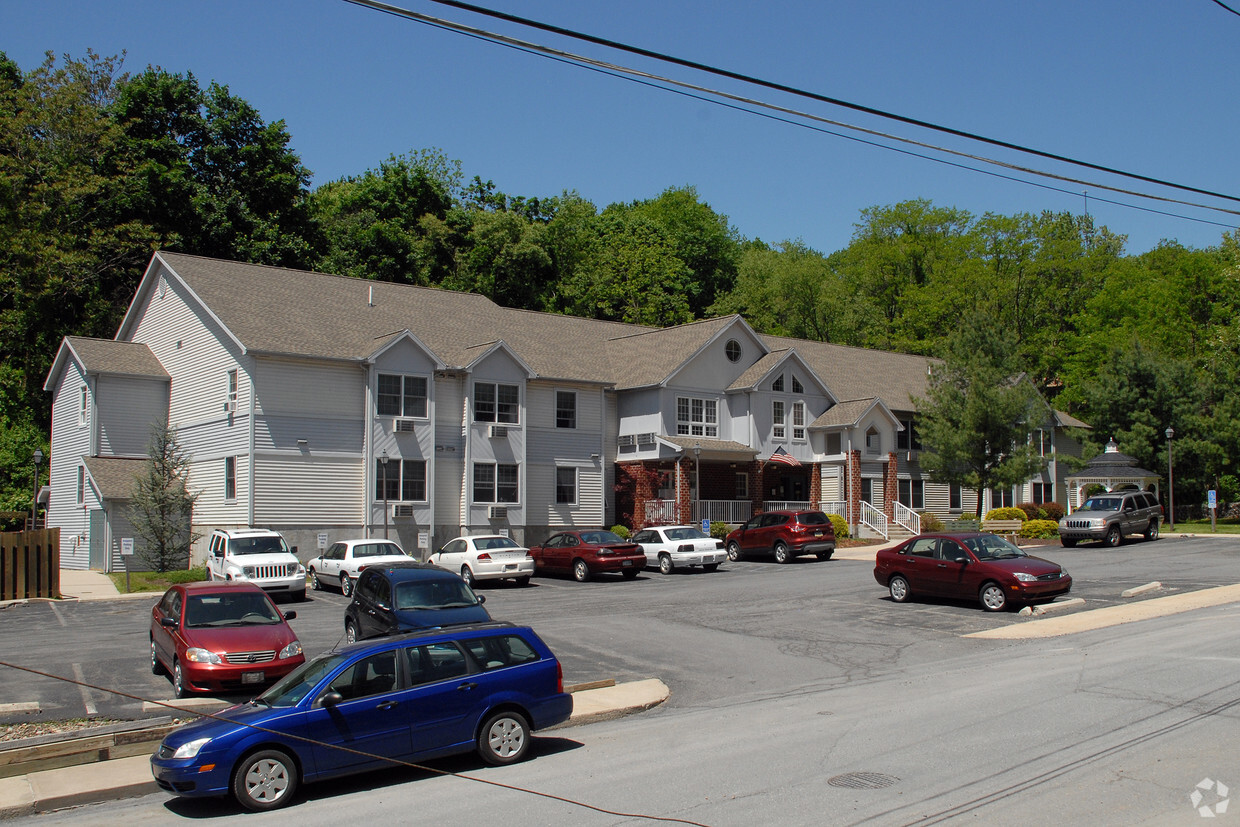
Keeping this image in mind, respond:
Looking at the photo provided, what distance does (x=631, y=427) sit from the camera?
4266cm

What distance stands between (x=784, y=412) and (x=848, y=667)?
28.8 meters

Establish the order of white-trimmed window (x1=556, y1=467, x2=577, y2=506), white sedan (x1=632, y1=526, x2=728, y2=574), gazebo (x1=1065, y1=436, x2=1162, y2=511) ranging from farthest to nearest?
gazebo (x1=1065, y1=436, x2=1162, y2=511)
white-trimmed window (x1=556, y1=467, x2=577, y2=506)
white sedan (x1=632, y1=526, x2=728, y2=574)

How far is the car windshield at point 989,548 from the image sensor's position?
22.6 m

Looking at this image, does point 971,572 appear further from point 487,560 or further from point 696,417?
point 696,417

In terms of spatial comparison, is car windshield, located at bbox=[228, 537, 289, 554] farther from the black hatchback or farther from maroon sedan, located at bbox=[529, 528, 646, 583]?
the black hatchback

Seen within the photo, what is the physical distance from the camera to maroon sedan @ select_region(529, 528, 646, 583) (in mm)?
30078

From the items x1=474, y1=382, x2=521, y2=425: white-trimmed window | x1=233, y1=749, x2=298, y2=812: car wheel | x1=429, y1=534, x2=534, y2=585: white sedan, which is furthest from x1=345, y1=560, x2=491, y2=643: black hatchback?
x1=474, y1=382, x2=521, y2=425: white-trimmed window

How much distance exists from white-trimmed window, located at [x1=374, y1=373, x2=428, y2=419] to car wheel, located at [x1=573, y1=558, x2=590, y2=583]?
8514 millimetres

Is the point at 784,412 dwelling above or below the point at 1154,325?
below

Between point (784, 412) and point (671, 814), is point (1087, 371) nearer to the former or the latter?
point (784, 412)

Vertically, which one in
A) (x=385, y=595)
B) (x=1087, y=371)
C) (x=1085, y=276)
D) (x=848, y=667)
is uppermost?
(x=1085, y=276)

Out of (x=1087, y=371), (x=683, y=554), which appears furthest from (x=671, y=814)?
(x=1087, y=371)

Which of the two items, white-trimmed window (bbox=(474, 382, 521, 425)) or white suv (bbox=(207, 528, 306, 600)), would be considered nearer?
white suv (bbox=(207, 528, 306, 600))

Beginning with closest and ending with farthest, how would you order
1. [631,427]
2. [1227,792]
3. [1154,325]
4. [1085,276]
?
[1227,792], [631,427], [1154,325], [1085,276]
